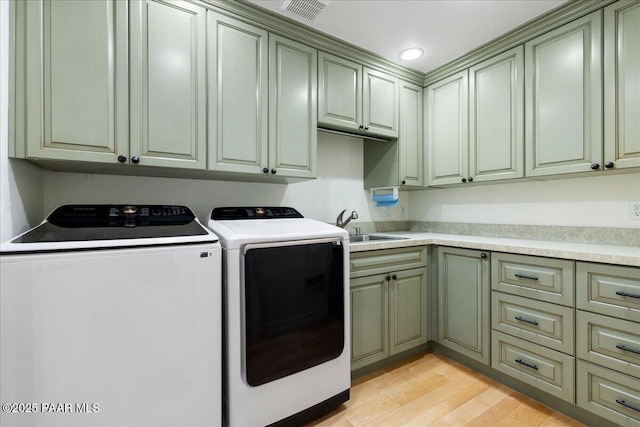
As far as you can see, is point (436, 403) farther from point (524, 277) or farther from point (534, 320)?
point (524, 277)

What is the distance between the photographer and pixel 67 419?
1.04 metres

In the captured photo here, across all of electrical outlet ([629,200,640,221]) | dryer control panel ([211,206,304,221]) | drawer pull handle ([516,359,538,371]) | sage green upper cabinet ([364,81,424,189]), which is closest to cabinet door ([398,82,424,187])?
sage green upper cabinet ([364,81,424,189])

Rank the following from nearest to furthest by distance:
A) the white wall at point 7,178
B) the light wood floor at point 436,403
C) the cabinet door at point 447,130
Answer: the white wall at point 7,178 → the light wood floor at point 436,403 → the cabinet door at point 447,130

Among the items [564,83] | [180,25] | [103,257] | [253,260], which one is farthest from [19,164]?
[564,83]

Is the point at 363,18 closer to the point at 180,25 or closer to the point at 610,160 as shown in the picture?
the point at 180,25

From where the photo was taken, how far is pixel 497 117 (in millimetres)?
2225

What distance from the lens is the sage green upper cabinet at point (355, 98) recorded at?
7.05ft

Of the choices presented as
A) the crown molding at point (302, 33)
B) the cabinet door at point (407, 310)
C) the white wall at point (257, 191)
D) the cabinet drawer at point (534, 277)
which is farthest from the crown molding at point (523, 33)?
the cabinet door at point (407, 310)

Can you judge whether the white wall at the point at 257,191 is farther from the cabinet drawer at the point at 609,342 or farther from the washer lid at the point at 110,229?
the cabinet drawer at the point at 609,342

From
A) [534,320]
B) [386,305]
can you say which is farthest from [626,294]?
[386,305]

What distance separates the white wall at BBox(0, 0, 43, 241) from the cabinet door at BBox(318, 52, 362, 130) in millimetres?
1590

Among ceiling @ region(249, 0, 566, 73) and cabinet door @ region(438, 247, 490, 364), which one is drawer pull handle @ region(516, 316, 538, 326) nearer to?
cabinet door @ region(438, 247, 490, 364)

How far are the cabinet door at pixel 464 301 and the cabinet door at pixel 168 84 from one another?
74.1 inches

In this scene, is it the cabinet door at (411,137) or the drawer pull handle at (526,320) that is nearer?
the drawer pull handle at (526,320)
